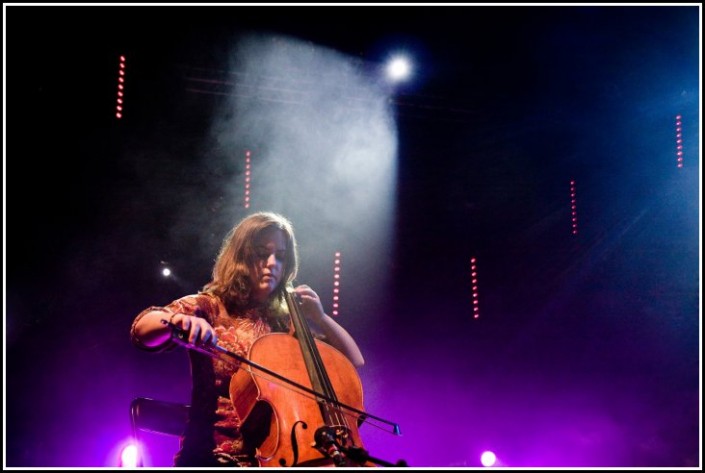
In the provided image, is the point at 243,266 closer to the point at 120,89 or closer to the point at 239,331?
the point at 239,331

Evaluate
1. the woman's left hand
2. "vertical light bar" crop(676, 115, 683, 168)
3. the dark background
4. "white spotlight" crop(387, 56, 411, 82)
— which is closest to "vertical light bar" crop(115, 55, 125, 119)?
the dark background

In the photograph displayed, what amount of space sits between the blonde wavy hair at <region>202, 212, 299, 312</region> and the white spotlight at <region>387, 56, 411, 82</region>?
7.58 ft

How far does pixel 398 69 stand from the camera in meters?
4.55

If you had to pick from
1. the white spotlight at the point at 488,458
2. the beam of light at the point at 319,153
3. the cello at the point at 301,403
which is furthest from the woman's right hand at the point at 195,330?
the white spotlight at the point at 488,458

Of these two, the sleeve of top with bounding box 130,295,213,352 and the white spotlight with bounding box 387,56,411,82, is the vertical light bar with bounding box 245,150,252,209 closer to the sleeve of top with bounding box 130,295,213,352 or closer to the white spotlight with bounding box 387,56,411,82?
the white spotlight with bounding box 387,56,411,82

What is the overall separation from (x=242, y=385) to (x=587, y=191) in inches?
164

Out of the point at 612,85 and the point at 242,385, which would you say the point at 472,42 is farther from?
the point at 242,385

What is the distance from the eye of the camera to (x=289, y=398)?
1.94 metres

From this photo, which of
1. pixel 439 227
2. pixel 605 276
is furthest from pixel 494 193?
pixel 605 276

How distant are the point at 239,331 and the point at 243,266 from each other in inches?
14.8

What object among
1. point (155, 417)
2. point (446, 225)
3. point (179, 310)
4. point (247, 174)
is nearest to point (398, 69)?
point (446, 225)

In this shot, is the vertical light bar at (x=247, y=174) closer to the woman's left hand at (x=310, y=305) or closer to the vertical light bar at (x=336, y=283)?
the vertical light bar at (x=336, y=283)

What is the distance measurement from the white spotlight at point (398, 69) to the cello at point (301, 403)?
2.96 m

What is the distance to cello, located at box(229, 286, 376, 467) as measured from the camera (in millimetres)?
1756
